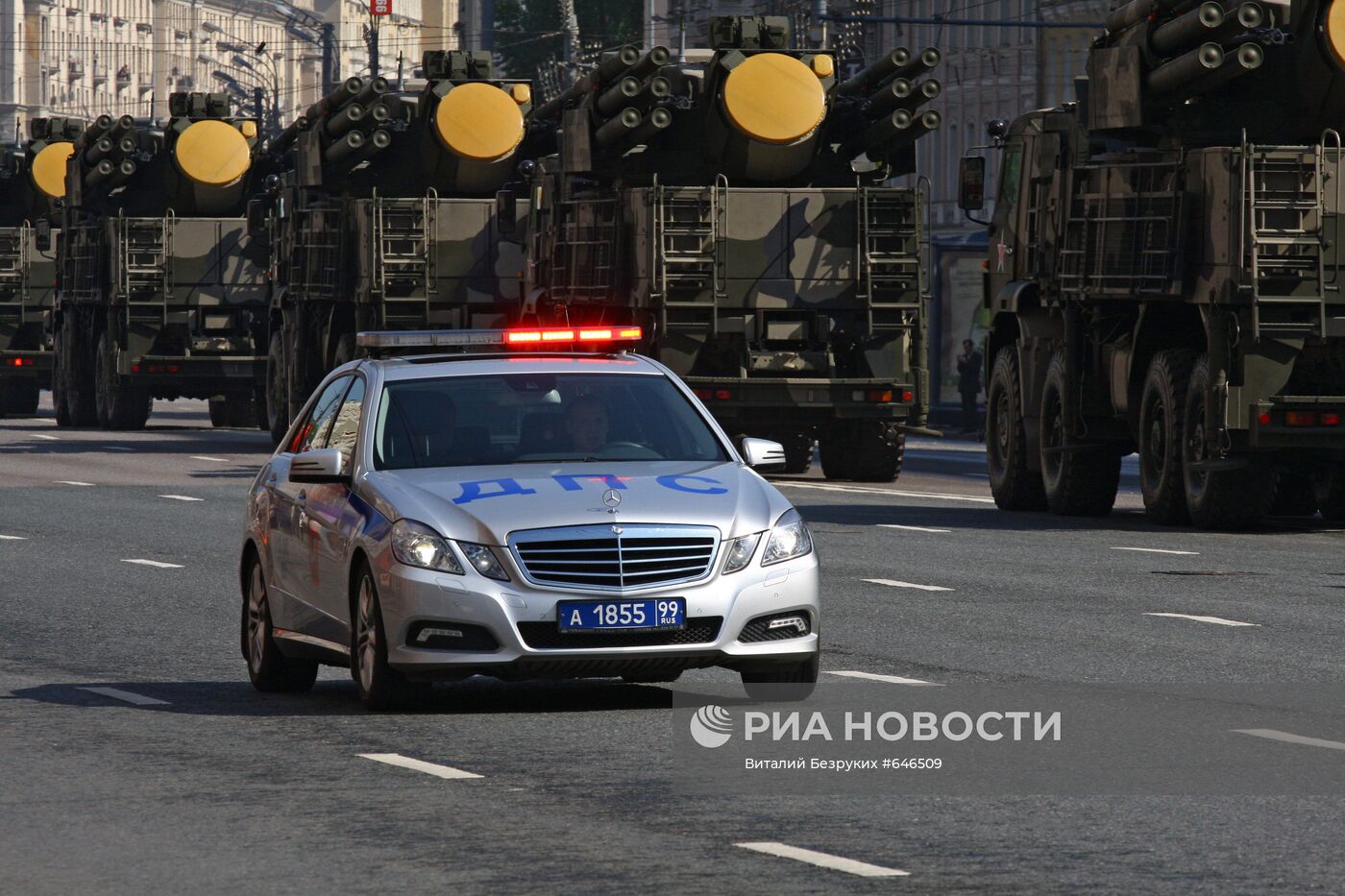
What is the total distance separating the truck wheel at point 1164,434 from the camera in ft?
74.2

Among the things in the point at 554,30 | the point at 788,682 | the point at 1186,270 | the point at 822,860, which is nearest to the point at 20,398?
the point at 1186,270

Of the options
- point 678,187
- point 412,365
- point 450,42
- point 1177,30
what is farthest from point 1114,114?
point 450,42

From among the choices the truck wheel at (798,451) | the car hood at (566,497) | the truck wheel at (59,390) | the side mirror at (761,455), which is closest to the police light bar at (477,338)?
the side mirror at (761,455)

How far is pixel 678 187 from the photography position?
2873cm

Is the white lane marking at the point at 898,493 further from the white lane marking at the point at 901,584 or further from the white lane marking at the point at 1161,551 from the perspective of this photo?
the white lane marking at the point at 901,584

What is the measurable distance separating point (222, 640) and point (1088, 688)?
4731 millimetres

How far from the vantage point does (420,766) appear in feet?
33.5

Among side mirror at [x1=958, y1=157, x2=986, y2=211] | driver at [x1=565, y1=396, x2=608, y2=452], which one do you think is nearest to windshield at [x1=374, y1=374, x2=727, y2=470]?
driver at [x1=565, y1=396, x2=608, y2=452]

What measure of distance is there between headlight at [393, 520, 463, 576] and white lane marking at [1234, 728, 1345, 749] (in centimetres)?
277

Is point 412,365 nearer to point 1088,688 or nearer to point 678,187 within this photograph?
point 1088,688

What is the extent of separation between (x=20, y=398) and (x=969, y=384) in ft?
51.3

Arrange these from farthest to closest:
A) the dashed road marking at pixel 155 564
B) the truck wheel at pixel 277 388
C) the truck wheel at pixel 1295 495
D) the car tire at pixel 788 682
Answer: the truck wheel at pixel 277 388 < the truck wheel at pixel 1295 495 < the dashed road marking at pixel 155 564 < the car tire at pixel 788 682

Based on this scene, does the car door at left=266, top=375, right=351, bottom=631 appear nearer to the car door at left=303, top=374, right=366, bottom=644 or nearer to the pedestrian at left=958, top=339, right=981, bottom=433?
the car door at left=303, top=374, right=366, bottom=644

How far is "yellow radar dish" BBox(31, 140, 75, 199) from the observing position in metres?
49.9
